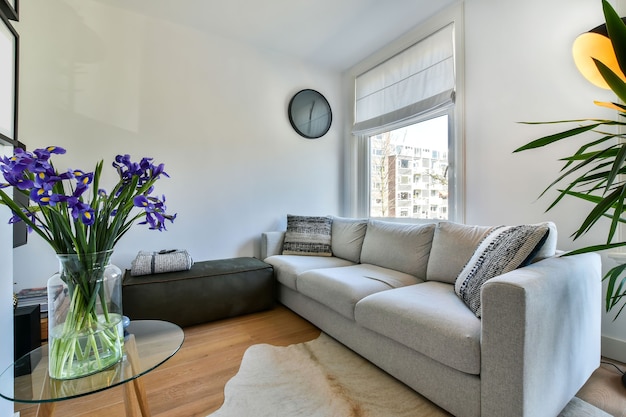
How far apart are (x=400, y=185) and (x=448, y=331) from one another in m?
1.92

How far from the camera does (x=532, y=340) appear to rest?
1.02 metres

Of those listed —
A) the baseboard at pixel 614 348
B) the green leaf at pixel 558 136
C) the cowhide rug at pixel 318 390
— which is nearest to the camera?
the green leaf at pixel 558 136

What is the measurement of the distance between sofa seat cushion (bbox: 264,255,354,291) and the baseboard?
5.50ft

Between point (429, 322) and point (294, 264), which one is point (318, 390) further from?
point (294, 264)

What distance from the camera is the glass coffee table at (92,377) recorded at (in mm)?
812

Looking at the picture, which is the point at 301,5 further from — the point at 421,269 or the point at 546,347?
the point at 546,347

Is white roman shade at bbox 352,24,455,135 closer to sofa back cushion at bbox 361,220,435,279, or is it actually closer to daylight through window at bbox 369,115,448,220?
daylight through window at bbox 369,115,448,220

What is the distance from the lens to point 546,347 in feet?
3.56

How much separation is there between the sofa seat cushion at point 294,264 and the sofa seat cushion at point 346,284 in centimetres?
12

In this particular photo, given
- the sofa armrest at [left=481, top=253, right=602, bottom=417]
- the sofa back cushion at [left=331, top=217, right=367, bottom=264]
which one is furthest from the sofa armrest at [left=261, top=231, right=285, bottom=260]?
the sofa armrest at [left=481, top=253, right=602, bottom=417]

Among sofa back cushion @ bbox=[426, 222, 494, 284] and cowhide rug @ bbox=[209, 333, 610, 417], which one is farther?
sofa back cushion @ bbox=[426, 222, 494, 284]

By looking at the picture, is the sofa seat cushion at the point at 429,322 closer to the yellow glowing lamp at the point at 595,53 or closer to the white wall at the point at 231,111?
the white wall at the point at 231,111

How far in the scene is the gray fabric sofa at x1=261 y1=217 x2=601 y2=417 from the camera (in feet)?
3.39

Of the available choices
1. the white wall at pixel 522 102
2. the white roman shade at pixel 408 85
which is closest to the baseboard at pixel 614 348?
the white wall at pixel 522 102
